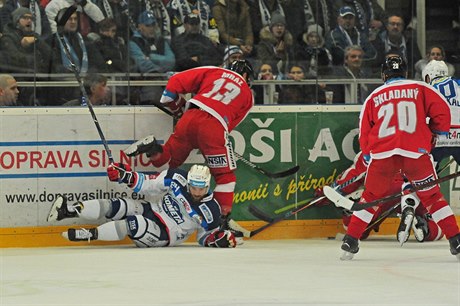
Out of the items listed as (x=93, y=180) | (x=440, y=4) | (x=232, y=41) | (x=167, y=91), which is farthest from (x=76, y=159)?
(x=440, y=4)

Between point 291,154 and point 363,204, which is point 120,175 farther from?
point 363,204

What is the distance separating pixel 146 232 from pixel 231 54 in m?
1.74

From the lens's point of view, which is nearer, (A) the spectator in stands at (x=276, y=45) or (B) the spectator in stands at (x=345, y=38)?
(A) the spectator in stands at (x=276, y=45)

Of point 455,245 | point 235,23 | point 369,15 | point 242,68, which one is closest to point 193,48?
point 235,23

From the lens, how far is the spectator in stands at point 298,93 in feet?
32.3

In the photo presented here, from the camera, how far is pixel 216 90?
9219mm

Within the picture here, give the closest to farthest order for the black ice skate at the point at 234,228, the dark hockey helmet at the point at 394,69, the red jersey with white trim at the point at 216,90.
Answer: the dark hockey helmet at the point at 394,69, the black ice skate at the point at 234,228, the red jersey with white trim at the point at 216,90

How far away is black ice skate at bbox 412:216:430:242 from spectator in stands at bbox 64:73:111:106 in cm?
225

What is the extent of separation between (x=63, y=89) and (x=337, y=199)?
207 cm

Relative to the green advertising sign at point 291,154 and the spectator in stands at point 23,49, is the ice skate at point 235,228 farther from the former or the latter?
the spectator in stands at point 23,49

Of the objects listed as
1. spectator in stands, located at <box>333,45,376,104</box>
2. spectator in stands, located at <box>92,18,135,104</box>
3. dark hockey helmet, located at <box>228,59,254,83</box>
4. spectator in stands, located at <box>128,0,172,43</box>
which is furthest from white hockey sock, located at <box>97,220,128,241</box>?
spectator in stands, located at <box>333,45,376,104</box>

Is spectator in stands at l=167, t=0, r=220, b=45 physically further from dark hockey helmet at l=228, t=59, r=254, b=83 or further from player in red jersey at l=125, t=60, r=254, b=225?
player in red jersey at l=125, t=60, r=254, b=225

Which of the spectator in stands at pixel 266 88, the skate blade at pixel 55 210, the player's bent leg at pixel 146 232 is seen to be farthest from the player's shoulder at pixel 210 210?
the spectator in stands at pixel 266 88

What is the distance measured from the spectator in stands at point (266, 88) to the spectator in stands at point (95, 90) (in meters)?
1.10
